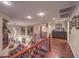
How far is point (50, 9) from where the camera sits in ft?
7.02

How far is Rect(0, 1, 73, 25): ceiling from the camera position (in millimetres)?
1850

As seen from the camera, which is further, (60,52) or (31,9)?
(60,52)

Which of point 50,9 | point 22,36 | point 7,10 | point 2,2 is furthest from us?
point 22,36

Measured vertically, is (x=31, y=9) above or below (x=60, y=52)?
above

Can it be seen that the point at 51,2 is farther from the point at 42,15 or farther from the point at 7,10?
the point at 7,10

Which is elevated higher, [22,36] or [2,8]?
[2,8]

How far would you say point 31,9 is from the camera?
2.08m

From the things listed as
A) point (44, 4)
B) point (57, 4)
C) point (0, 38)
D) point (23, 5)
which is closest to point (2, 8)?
point (23, 5)

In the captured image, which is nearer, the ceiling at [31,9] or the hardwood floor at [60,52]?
the ceiling at [31,9]

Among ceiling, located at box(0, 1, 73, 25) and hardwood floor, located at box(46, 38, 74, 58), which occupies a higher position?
ceiling, located at box(0, 1, 73, 25)

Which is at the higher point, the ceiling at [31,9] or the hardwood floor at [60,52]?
the ceiling at [31,9]

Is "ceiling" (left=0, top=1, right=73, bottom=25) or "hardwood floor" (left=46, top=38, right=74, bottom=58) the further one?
"hardwood floor" (left=46, top=38, right=74, bottom=58)

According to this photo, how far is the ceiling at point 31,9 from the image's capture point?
1.85 m

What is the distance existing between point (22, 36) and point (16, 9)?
0.82m
